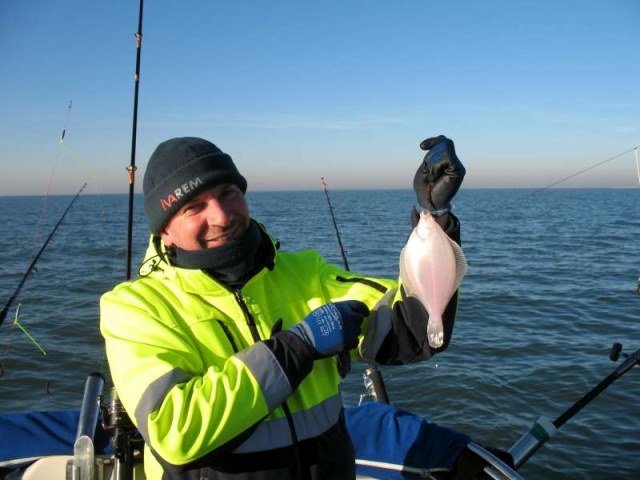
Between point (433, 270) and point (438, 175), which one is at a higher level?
point (438, 175)

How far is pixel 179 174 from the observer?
2240 mm

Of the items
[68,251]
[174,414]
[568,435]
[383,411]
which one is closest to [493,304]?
A: [568,435]

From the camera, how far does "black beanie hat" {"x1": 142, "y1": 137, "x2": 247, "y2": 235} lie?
7.27 feet

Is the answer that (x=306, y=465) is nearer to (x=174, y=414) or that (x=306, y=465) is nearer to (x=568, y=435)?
(x=174, y=414)

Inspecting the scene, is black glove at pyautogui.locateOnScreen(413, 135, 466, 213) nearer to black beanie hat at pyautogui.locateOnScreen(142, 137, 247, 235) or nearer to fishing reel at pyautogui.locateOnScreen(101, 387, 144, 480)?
black beanie hat at pyautogui.locateOnScreen(142, 137, 247, 235)

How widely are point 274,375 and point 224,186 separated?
832 mm

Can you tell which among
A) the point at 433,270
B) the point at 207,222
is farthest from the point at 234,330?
the point at 433,270

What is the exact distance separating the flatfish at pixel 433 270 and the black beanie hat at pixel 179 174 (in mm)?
827

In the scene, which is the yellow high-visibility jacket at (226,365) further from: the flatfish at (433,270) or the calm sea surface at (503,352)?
the calm sea surface at (503,352)

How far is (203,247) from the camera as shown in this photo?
7.47 feet

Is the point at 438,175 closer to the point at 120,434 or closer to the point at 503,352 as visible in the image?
the point at 120,434

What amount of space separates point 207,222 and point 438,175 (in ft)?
3.25

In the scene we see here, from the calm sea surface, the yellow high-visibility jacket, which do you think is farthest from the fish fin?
the calm sea surface

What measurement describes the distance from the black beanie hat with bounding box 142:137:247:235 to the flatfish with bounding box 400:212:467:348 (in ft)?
2.71
